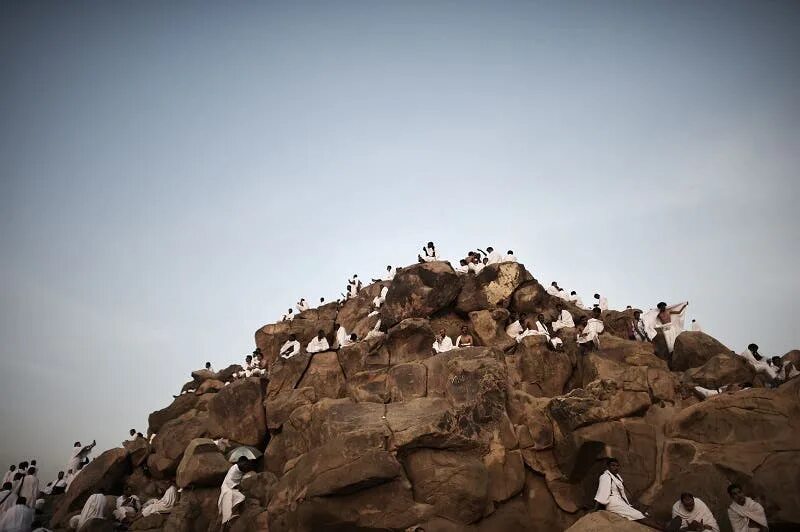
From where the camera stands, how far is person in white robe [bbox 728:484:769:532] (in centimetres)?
1062

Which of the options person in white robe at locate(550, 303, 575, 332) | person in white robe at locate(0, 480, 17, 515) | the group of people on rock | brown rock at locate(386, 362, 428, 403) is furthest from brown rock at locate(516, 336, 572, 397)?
person in white robe at locate(0, 480, 17, 515)

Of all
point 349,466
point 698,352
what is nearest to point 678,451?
point 698,352

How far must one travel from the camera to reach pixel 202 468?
1939cm

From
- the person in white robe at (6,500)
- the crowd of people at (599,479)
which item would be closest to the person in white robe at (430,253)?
the crowd of people at (599,479)

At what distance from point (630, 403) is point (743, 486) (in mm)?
3736

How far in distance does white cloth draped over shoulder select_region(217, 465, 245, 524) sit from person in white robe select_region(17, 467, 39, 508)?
1019 centimetres

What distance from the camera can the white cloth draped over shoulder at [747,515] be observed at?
34.9 ft

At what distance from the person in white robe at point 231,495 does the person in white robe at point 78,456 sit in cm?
1419

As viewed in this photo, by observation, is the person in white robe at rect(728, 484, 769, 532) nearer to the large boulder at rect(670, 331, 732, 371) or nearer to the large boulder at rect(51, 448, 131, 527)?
the large boulder at rect(670, 331, 732, 371)

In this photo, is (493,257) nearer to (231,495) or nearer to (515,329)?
(515,329)

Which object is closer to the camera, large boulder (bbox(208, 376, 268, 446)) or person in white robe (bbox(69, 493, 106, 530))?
person in white robe (bbox(69, 493, 106, 530))

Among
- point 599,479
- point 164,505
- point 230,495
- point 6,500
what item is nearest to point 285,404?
point 230,495

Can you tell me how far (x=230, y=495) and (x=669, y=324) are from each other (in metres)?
19.4

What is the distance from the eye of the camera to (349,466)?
14062 mm
